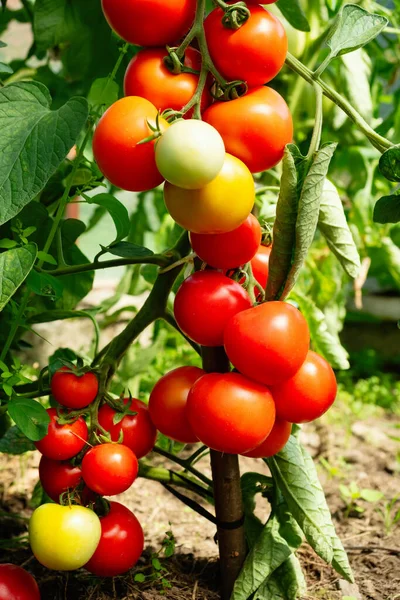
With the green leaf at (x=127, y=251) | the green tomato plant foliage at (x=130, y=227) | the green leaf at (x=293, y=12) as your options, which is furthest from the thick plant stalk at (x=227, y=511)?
the green leaf at (x=293, y=12)

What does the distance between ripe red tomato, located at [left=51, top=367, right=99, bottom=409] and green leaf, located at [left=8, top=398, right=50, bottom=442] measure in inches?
1.4

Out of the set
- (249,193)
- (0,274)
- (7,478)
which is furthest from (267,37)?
(7,478)

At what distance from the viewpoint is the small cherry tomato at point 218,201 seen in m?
0.53

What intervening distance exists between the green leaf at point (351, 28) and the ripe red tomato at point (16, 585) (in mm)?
625

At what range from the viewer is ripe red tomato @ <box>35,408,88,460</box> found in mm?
708

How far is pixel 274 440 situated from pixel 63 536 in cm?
23

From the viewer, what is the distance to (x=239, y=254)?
63cm

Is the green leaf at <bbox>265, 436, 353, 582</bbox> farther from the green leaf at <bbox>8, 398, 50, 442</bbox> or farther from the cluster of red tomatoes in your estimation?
the green leaf at <bbox>8, 398, 50, 442</bbox>

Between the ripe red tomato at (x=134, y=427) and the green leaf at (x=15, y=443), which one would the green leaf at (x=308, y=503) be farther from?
the green leaf at (x=15, y=443)

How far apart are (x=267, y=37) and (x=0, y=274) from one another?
325 mm

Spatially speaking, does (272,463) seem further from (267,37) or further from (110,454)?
(267,37)

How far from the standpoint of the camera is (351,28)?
2.07 feet

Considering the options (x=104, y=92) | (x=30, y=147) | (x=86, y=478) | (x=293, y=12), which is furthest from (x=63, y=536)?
(x=293, y=12)

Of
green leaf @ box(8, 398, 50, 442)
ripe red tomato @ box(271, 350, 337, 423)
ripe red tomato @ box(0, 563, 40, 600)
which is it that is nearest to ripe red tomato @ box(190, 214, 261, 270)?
ripe red tomato @ box(271, 350, 337, 423)
